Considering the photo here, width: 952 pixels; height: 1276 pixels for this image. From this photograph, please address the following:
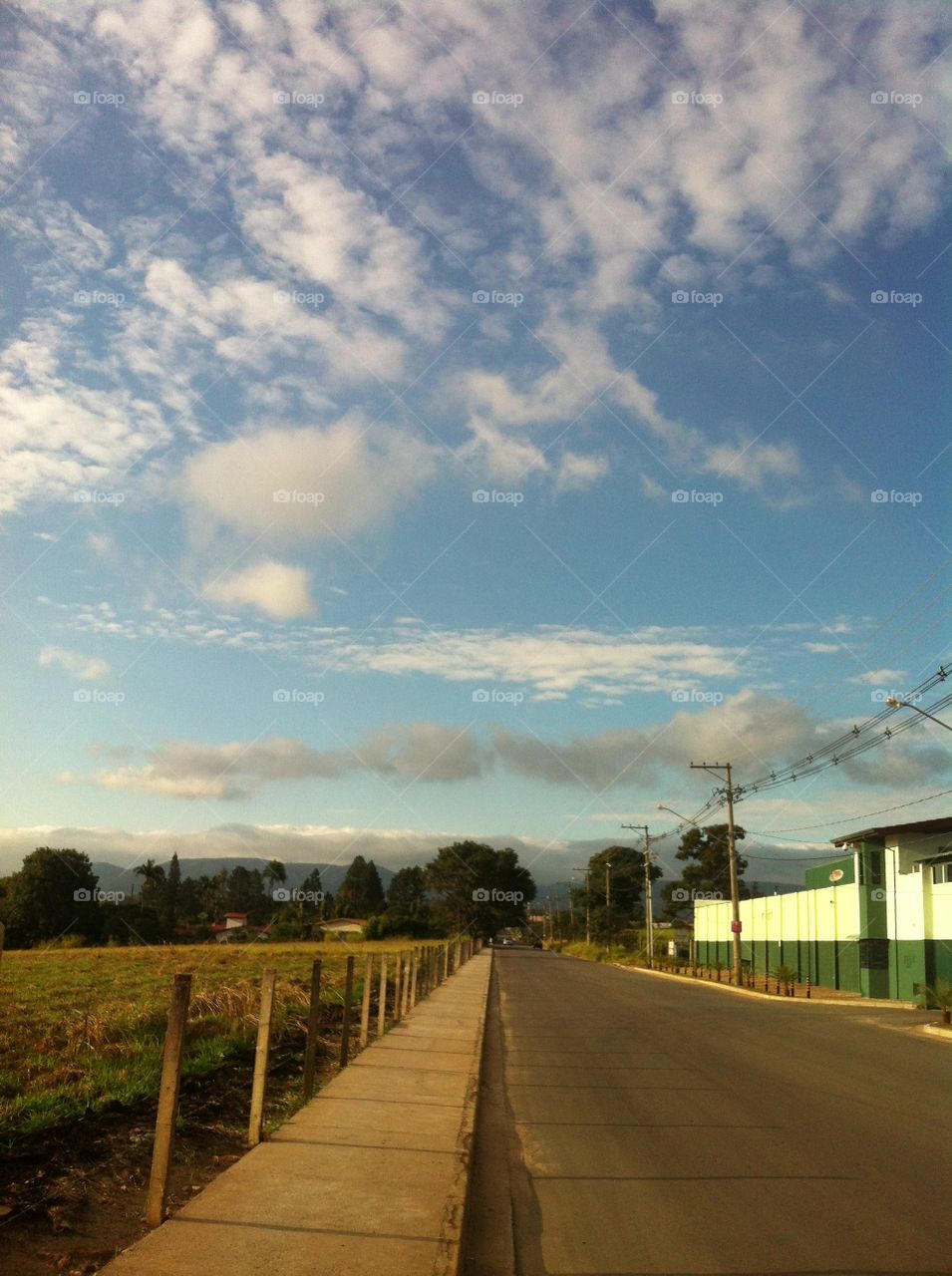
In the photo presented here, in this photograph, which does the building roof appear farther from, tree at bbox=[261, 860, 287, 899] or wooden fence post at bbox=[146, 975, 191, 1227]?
tree at bbox=[261, 860, 287, 899]

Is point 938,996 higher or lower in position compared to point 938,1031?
higher

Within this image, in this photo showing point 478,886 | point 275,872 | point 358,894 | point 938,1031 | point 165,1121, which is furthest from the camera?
point 358,894

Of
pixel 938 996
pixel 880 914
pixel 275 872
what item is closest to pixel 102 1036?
pixel 938 996

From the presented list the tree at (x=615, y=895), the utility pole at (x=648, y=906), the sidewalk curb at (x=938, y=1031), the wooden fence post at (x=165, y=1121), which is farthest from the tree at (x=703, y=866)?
the wooden fence post at (x=165, y=1121)

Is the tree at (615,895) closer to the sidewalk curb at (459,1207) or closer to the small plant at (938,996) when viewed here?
the small plant at (938,996)

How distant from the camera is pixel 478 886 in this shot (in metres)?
134

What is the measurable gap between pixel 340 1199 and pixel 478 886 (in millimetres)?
130717

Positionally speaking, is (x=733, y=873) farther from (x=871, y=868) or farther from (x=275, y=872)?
(x=275, y=872)

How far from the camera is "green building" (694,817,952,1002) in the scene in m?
32.7

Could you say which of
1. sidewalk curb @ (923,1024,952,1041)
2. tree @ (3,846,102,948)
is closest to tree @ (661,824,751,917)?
tree @ (3,846,102,948)

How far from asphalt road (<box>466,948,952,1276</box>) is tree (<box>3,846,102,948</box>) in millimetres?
57657

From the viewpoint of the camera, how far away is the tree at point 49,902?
67625 mm

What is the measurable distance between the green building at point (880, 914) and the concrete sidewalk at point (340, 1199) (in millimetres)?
26096

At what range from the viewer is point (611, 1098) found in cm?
1168
